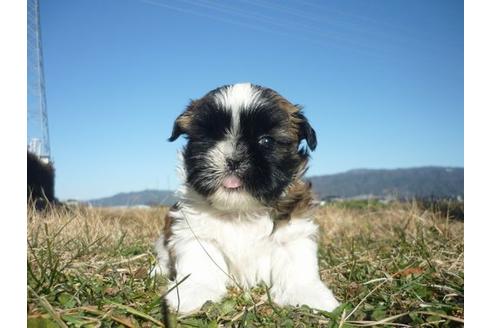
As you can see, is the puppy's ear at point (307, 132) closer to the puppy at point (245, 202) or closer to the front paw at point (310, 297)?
the puppy at point (245, 202)

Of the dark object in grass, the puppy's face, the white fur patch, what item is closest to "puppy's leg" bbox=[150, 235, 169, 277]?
the white fur patch

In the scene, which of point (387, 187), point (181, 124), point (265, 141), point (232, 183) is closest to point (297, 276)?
point (232, 183)

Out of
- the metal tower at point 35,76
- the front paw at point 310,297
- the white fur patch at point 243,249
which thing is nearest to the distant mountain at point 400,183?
the white fur patch at point 243,249

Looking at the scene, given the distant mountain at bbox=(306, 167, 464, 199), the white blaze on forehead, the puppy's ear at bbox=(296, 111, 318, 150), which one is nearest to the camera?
the white blaze on forehead

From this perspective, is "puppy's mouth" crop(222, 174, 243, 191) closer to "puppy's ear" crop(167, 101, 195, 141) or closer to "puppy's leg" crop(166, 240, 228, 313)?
"puppy's leg" crop(166, 240, 228, 313)
